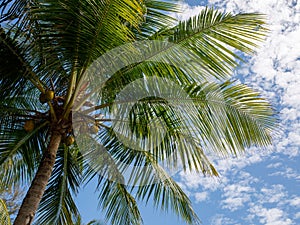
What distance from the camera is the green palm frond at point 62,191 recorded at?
643cm

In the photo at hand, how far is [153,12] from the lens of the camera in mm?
6004

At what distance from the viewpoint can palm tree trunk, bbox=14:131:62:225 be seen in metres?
4.59

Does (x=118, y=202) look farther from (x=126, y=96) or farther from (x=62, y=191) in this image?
(x=126, y=96)

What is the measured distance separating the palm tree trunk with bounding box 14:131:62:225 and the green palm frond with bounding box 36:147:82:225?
1.23m

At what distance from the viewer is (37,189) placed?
484 centimetres

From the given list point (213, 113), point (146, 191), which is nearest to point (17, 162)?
point (146, 191)

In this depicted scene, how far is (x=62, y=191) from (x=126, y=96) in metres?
1.88

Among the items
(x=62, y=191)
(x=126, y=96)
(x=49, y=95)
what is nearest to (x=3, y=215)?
(x=62, y=191)

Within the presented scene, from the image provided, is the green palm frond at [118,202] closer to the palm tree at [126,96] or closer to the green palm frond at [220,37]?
the palm tree at [126,96]

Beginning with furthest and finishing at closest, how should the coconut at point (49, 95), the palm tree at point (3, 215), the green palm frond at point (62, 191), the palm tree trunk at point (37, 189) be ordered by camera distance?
the green palm frond at point (62, 191)
the palm tree at point (3, 215)
the coconut at point (49, 95)
the palm tree trunk at point (37, 189)

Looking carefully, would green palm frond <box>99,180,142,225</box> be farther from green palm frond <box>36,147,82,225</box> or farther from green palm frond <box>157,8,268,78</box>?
green palm frond <box>157,8,268,78</box>

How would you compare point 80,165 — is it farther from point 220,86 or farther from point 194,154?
point 220,86

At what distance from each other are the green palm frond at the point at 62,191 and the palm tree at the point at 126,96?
0.6 inches

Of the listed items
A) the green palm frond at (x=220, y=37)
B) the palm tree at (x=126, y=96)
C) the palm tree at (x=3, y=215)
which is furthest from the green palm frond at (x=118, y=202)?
the green palm frond at (x=220, y=37)
